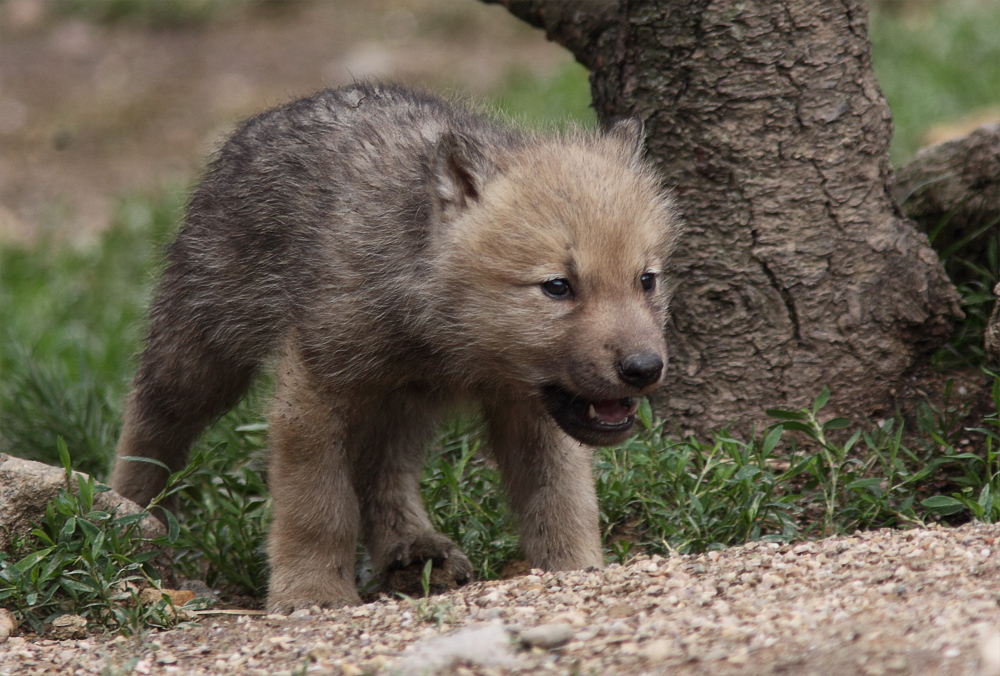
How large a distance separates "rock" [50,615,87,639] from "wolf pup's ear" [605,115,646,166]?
236 cm

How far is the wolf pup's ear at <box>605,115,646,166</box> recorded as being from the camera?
4051mm

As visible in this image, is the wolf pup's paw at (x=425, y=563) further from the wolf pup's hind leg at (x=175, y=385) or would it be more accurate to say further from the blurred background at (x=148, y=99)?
the blurred background at (x=148, y=99)

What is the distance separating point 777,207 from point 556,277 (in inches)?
53.4

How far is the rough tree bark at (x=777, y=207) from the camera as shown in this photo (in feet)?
14.5

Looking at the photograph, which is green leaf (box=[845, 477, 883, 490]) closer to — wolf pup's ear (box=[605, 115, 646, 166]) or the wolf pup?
the wolf pup

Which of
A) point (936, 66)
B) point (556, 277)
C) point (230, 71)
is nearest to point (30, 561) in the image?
point (556, 277)

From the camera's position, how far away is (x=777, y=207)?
449 centimetres

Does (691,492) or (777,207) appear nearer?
(691,492)

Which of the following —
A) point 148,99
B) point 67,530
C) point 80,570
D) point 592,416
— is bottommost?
point 80,570

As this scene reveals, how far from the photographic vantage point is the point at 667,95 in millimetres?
4516

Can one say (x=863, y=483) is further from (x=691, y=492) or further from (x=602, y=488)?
(x=602, y=488)

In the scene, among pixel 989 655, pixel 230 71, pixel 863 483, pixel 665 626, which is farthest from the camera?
pixel 230 71

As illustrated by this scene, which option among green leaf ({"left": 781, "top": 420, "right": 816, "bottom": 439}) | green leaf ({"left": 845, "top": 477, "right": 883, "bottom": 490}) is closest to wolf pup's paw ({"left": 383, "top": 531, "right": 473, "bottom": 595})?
green leaf ({"left": 781, "top": 420, "right": 816, "bottom": 439})

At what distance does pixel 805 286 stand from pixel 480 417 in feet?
4.48
